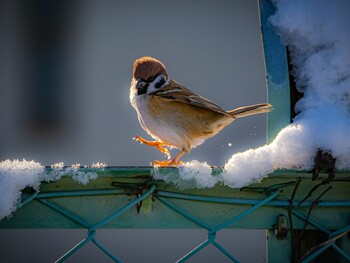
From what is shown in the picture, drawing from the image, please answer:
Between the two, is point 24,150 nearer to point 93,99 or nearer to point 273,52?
point 93,99

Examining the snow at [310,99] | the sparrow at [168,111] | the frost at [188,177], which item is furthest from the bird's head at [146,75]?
the frost at [188,177]

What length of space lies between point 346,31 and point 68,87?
4.63 metres

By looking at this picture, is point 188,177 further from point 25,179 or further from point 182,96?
point 182,96

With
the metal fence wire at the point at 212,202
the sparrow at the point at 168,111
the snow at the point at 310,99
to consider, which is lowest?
the metal fence wire at the point at 212,202

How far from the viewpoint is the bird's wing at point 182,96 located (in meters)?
2.51

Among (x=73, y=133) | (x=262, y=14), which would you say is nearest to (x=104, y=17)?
(x=73, y=133)

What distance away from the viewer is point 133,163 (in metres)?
4.77

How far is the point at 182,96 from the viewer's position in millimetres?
2607

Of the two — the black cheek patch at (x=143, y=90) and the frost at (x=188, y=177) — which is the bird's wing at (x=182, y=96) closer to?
the black cheek patch at (x=143, y=90)

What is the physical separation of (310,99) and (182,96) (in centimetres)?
127

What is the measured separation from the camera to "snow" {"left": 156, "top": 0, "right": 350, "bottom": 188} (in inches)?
49.8

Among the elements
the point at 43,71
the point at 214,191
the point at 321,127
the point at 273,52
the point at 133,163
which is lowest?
the point at 214,191

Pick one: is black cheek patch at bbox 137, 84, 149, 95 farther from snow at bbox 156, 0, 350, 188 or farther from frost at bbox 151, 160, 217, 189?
frost at bbox 151, 160, 217, 189

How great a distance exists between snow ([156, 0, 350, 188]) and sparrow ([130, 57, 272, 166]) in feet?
3.82
